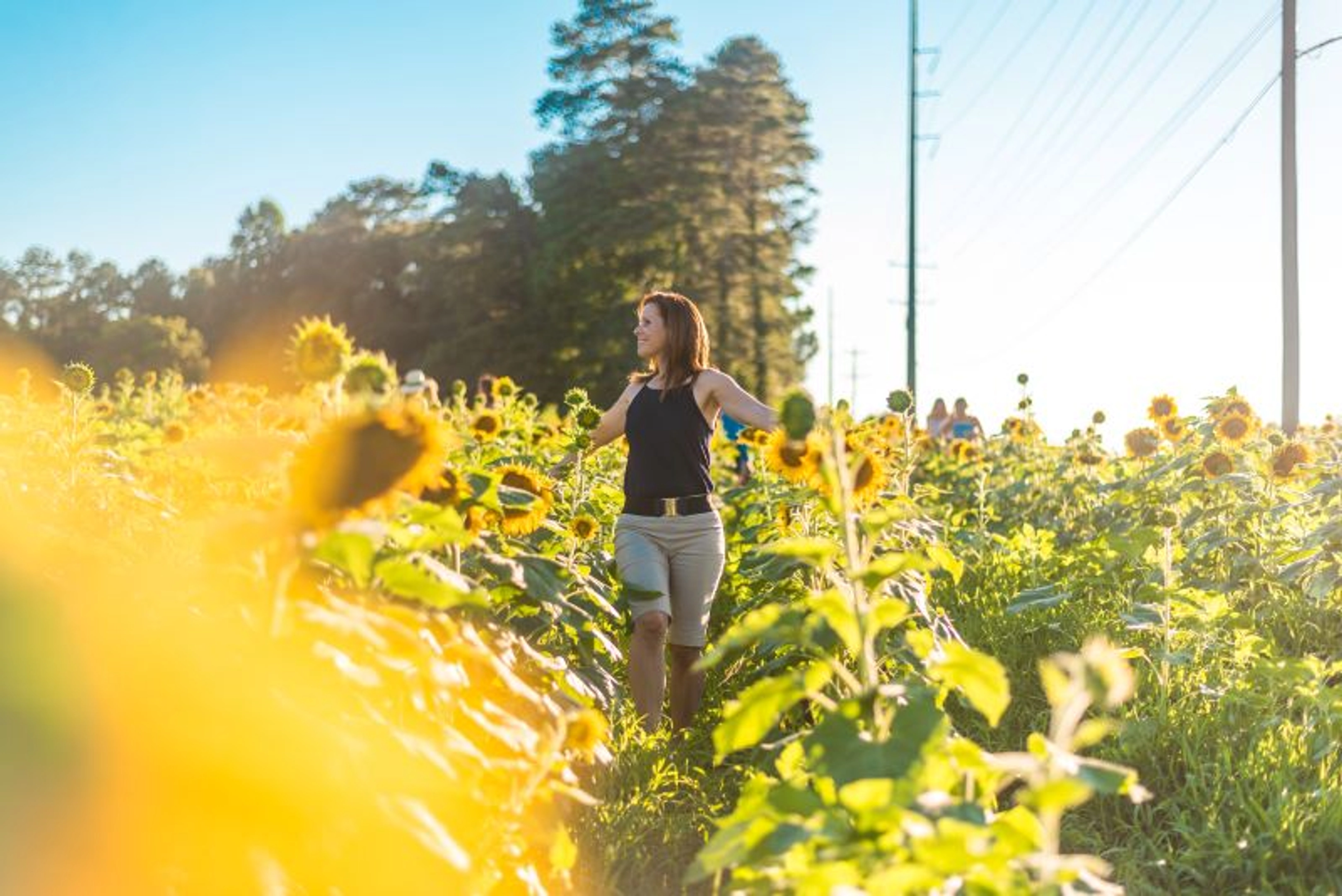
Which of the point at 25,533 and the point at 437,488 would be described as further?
the point at 437,488

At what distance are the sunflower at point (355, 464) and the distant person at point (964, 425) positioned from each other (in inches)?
432

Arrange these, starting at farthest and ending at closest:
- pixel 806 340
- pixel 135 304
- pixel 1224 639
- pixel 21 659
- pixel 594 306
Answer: pixel 806 340, pixel 135 304, pixel 594 306, pixel 1224 639, pixel 21 659

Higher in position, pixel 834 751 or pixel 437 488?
pixel 437 488

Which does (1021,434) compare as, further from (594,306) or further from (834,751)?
(594,306)

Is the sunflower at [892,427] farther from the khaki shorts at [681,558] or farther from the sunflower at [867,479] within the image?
the sunflower at [867,479]

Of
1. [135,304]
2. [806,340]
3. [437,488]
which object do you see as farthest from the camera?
[806,340]

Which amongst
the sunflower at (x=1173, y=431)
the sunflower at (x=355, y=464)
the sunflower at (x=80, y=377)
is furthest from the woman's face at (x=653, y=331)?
the sunflower at (x=1173, y=431)

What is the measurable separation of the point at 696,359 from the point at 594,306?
2966 cm

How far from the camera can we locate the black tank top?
→ 4445 millimetres

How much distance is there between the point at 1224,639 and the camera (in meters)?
4.47

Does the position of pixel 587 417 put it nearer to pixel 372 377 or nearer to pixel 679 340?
pixel 679 340

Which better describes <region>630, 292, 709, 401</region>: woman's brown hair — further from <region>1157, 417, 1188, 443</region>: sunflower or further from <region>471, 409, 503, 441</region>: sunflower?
<region>1157, 417, 1188, 443</region>: sunflower

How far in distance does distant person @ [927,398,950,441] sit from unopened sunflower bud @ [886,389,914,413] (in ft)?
24.4

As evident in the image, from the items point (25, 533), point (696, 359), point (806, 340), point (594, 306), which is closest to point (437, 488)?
point (25, 533)
